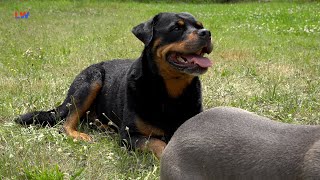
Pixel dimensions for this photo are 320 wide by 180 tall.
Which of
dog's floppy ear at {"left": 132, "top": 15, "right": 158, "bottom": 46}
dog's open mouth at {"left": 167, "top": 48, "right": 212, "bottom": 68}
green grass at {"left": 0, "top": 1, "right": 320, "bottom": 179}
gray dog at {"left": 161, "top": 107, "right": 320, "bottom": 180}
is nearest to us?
gray dog at {"left": 161, "top": 107, "right": 320, "bottom": 180}

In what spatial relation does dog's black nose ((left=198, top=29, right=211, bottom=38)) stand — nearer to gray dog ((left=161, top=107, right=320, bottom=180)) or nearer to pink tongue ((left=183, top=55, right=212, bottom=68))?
pink tongue ((left=183, top=55, right=212, bottom=68))

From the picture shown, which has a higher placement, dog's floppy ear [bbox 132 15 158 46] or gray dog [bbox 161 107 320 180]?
dog's floppy ear [bbox 132 15 158 46]

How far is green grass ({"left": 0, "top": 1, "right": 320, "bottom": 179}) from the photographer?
165 inches

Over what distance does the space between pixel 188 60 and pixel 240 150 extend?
178 cm

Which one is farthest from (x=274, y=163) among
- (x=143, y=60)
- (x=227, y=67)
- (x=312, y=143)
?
(x=227, y=67)

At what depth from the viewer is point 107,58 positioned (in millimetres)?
8805

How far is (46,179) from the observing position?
12.1 feet

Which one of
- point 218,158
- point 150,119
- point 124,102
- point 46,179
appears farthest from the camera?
point 124,102

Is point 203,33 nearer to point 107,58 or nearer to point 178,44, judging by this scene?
point 178,44

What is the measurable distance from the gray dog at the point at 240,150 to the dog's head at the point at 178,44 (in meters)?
1.27

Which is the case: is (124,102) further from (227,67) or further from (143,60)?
(227,67)

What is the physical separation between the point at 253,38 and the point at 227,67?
394 cm

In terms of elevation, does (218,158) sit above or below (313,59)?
above

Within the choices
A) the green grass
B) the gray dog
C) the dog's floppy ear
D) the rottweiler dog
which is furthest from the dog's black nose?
the gray dog
